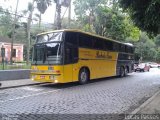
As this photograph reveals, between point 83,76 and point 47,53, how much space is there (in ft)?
10.4

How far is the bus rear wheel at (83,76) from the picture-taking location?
62.2ft

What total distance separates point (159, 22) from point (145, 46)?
67267 millimetres

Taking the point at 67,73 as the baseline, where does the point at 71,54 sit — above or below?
above

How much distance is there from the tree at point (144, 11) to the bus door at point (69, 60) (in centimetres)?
396

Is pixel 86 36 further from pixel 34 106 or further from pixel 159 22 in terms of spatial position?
pixel 34 106

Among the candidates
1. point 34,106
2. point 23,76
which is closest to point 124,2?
point 34,106

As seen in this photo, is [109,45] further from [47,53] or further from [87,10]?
[87,10]

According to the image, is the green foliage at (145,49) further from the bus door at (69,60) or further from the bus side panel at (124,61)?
the bus door at (69,60)

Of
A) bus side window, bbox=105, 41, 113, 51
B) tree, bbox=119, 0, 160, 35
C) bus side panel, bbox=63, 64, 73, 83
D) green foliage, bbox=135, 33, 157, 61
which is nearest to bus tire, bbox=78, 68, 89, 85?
bus side panel, bbox=63, 64, 73, 83

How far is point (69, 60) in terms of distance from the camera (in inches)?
687

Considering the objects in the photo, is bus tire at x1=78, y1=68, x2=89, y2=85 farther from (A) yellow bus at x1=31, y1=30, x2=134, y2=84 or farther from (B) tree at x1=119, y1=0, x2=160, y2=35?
(B) tree at x1=119, y1=0, x2=160, y2=35

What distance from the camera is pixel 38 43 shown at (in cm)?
1827

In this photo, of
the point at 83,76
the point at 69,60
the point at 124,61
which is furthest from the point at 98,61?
the point at 124,61

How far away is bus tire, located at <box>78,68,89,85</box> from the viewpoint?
18.9 m
